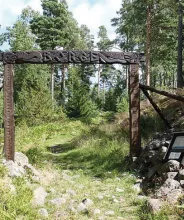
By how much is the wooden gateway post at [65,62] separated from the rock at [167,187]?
2661 millimetres

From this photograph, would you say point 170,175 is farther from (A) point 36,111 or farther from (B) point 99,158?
(A) point 36,111

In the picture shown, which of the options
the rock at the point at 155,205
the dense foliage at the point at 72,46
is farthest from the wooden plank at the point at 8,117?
the dense foliage at the point at 72,46

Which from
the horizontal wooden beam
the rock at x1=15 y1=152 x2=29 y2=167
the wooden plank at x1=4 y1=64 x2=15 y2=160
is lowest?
the rock at x1=15 y1=152 x2=29 y2=167

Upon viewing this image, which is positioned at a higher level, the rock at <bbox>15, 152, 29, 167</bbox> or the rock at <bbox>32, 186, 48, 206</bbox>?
the rock at <bbox>15, 152, 29, 167</bbox>

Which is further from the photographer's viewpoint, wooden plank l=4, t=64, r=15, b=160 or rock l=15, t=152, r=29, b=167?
wooden plank l=4, t=64, r=15, b=160

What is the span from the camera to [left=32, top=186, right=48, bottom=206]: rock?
485cm

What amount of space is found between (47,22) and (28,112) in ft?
48.6

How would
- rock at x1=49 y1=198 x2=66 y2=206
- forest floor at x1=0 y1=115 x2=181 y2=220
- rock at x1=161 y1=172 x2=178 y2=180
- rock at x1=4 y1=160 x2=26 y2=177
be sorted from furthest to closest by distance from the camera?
1. rock at x1=4 y1=160 x2=26 y2=177
2. rock at x1=161 y1=172 x2=178 y2=180
3. rock at x1=49 y1=198 x2=66 y2=206
4. forest floor at x1=0 y1=115 x2=181 y2=220

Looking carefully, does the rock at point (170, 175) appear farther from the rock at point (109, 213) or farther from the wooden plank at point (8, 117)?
the wooden plank at point (8, 117)

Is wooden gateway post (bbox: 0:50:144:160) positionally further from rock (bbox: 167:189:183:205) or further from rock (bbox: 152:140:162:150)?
rock (bbox: 167:189:183:205)

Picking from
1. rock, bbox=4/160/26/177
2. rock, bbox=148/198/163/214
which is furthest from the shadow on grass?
rock, bbox=148/198/163/214

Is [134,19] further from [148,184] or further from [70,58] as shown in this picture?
[148,184]

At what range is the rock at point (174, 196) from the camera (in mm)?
4405

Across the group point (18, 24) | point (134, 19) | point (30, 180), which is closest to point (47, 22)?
point (18, 24)
